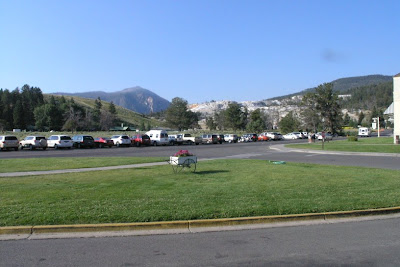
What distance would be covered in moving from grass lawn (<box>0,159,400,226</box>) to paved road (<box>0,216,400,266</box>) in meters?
1.00

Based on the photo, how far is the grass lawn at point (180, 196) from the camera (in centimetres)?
845

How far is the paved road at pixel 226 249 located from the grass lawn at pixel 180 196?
998 mm

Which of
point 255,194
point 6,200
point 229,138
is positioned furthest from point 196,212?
point 229,138

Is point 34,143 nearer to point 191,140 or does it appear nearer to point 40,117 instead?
point 191,140

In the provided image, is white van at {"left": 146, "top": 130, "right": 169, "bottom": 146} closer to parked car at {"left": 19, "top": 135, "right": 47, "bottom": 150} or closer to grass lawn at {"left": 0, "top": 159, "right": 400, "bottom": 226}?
parked car at {"left": 19, "top": 135, "right": 47, "bottom": 150}

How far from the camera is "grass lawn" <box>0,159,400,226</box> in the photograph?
845 cm

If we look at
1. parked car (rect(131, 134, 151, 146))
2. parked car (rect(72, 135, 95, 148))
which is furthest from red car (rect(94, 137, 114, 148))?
parked car (rect(131, 134, 151, 146))

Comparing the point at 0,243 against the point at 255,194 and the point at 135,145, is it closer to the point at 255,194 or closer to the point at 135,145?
the point at 255,194

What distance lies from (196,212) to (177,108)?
347 ft

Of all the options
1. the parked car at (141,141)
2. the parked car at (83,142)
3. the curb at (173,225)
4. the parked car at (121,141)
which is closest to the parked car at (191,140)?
the parked car at (141,141)

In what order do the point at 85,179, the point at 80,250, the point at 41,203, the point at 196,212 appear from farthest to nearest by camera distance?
the point at 85,179, the point at 41,203, the point at 196,212, the point at 80,250

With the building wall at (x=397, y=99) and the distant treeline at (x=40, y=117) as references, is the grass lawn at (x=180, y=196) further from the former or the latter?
the distant treeline at (x=40, y=117)

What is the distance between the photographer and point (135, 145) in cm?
5306

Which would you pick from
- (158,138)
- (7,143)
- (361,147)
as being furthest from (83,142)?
(361,147)
